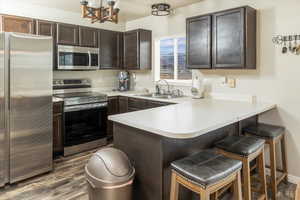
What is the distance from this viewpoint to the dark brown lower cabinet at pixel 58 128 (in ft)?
11.3

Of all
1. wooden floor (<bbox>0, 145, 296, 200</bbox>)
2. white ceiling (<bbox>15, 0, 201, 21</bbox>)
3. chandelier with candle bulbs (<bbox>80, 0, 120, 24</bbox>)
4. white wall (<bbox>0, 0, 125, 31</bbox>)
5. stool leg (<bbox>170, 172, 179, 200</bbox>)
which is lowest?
wooden floor (<bbox>0, 145, 296, 200</bbox>)

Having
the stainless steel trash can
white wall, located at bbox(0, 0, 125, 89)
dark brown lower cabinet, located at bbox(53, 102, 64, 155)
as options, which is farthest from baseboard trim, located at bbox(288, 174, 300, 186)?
white wall, located at bbox(0, 0, 125, 89)

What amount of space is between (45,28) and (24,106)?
61.9 inches

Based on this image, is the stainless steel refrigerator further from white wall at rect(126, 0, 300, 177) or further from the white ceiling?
white wall at rect(126, 0, 300, 177)

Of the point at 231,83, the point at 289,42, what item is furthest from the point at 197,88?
the point at 289,42

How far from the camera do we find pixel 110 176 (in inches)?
69.4

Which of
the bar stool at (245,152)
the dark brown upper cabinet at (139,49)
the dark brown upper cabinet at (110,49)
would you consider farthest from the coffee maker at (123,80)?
the bar stool at (245,152)

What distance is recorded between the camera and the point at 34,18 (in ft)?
12.1

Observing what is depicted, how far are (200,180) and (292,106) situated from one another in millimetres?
1971

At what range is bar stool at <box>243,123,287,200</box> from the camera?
2422 millimetres

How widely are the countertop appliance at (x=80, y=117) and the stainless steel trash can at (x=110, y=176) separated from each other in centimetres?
195

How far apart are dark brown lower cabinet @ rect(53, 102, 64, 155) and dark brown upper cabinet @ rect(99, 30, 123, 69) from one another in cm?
132

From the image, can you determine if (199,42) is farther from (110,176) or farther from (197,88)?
(110,176)

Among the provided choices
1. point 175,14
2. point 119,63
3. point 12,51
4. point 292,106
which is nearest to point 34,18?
point 12,51
